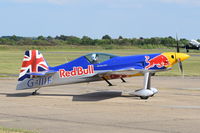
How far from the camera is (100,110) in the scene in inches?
570

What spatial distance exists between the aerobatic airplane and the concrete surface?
2.22ft

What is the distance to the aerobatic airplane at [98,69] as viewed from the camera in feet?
57.7

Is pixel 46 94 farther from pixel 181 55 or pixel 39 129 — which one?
pixel 39 129

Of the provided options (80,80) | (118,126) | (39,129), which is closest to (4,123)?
(39,129)

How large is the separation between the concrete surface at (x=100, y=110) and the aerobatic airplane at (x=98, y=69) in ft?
2.22

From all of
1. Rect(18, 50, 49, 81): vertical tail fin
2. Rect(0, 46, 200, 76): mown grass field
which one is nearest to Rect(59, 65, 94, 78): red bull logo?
Rect(18, 50, 49, 81): vertical tail fin

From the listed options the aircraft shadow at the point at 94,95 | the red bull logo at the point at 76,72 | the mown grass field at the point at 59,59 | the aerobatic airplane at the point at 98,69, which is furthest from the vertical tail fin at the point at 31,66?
the mown grass field at the point at 59,59

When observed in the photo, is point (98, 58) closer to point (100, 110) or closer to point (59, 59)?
point (100, 110)

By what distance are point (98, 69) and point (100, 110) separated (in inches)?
152

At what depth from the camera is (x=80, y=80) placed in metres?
18.2

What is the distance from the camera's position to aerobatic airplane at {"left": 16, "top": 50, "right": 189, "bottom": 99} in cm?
1758

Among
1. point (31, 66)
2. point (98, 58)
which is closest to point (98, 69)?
point (98, 58)

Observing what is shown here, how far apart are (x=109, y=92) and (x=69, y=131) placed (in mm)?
9359

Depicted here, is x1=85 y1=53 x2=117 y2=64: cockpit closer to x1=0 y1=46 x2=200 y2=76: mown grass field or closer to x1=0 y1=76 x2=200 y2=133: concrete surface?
x1=0 y1=76 x2=200 y2=133: concrete surface
